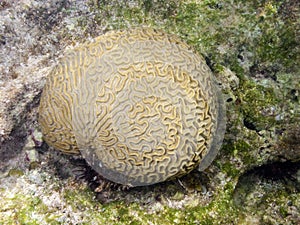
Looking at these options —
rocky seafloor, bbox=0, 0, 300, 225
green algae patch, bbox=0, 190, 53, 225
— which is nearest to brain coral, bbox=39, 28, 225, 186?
rocky seafloor, bbox=0, 0, 300, 225

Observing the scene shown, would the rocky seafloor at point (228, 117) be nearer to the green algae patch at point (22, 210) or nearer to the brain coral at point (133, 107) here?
the green algae patch at point (22, 210)

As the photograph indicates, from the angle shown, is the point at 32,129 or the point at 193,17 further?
the point at 193,17

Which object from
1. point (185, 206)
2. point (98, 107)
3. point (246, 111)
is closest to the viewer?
point (98, 107)

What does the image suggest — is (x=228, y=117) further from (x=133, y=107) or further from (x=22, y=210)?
(x=22, y=210)

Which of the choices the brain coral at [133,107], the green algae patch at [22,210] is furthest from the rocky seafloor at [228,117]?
the brain coral at [133,107]

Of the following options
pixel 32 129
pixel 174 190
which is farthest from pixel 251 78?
pixel 32 129

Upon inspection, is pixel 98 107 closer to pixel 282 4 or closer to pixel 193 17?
pixel 193 17

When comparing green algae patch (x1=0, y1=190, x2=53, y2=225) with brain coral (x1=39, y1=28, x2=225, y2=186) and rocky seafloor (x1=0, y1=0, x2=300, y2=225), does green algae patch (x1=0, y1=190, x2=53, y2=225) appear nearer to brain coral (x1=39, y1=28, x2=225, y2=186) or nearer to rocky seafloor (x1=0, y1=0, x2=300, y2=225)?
rocky seafloor (x1=0, y1=0, x2=300, y2=225)
